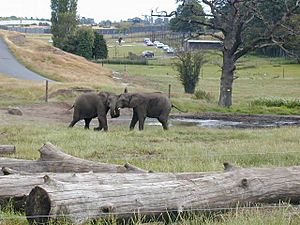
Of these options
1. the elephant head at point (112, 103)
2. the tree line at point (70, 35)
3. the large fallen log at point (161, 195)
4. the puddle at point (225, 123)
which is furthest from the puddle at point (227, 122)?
the tree line at point (70, 35)

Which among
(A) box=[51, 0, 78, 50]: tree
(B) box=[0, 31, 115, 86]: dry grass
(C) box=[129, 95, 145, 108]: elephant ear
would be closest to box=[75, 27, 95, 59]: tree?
(A) box=[51, 0, 78, 50]: tree

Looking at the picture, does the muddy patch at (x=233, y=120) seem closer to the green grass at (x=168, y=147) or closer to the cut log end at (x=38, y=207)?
the green grass at (x=168, y=147)

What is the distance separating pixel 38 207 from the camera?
671 cm

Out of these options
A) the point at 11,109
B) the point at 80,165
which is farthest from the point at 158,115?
the point at 80,165

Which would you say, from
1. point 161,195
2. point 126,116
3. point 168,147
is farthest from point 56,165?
point 126,116

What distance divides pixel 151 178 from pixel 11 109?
75.6 ft

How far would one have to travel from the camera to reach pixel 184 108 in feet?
122

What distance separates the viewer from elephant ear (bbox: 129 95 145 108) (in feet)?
84.9

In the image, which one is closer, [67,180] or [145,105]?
[67,180]

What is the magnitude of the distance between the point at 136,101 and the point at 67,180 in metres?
18.5

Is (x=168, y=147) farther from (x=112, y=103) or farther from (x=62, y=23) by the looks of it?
(x=62, y=23)

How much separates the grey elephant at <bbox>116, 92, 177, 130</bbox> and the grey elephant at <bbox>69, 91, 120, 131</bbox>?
0.51m

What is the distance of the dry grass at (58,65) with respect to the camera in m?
56.8

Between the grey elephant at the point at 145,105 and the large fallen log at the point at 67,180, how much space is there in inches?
676
